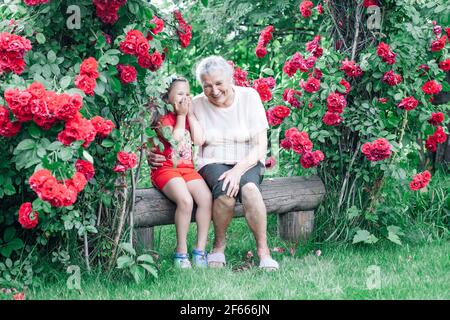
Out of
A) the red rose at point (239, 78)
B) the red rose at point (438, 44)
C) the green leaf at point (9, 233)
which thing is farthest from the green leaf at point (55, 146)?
the red rose at point (438, 44)

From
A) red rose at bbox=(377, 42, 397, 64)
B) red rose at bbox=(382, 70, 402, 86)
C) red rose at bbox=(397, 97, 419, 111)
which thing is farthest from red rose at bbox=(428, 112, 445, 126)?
red rose at bbox=(377, 42, 397, 64)

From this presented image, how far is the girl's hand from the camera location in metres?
3.70

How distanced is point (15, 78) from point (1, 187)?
1.66ft

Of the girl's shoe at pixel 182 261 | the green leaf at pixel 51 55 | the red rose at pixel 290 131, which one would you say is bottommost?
the girl's shoe at pixel 182 261

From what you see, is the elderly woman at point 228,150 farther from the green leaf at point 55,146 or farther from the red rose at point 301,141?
the green leaf at point 55,146

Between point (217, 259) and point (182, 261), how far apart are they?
0.87 ft

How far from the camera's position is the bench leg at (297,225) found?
13.7 feet

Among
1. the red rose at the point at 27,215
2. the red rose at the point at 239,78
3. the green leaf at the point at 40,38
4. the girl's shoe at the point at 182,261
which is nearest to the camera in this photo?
the red rose at the point at 27,215

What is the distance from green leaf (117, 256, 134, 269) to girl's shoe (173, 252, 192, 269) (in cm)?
42

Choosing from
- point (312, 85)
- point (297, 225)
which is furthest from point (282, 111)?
point (297, 225)

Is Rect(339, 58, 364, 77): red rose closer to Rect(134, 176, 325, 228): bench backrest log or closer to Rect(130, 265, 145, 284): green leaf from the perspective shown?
Rect(134, 176, 325, 228): bench backrest log

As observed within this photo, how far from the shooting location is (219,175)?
3.76 metres

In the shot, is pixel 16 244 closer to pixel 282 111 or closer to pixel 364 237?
pixel 282 111
